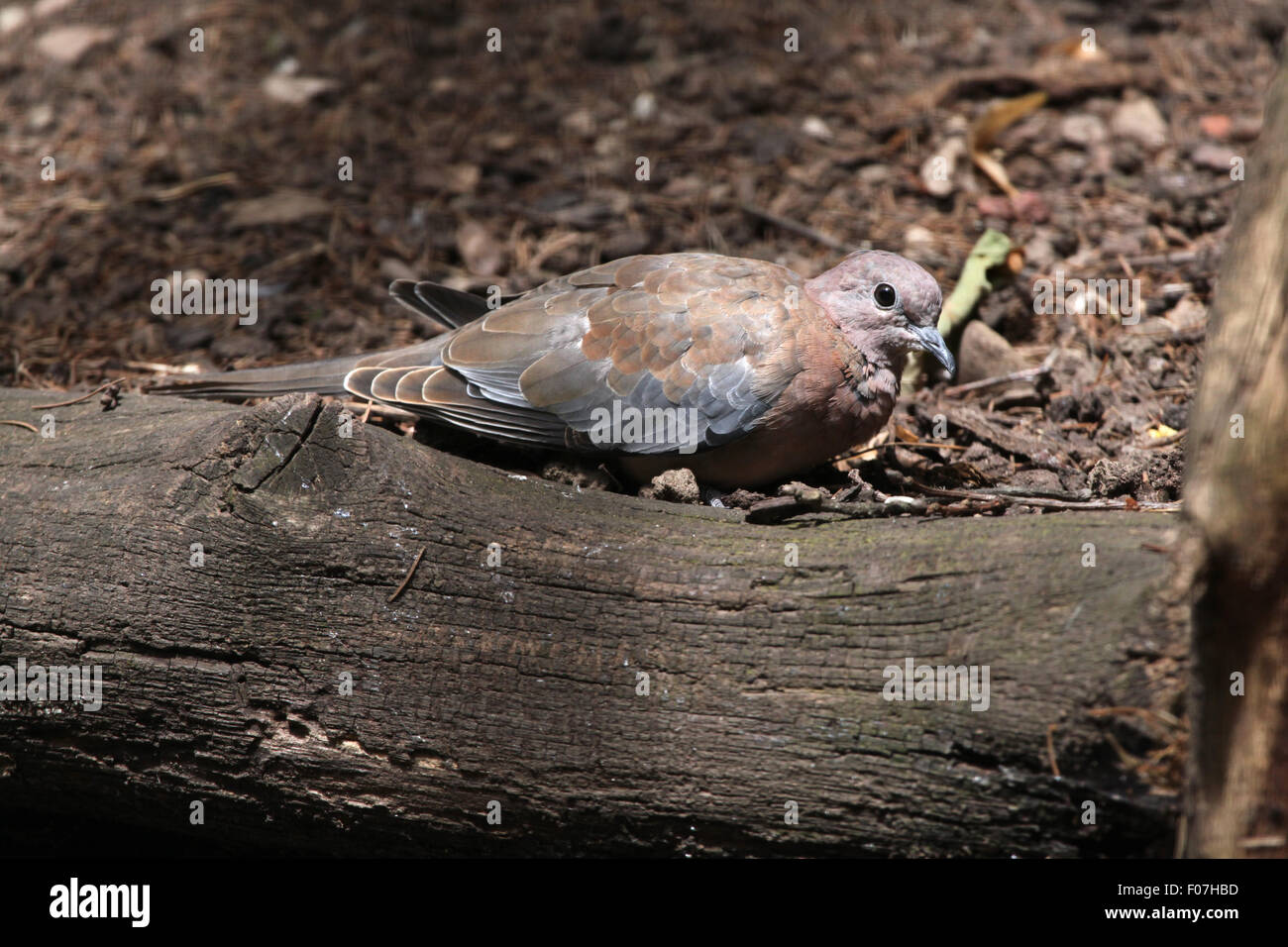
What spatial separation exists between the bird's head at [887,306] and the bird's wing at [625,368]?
0.18 m

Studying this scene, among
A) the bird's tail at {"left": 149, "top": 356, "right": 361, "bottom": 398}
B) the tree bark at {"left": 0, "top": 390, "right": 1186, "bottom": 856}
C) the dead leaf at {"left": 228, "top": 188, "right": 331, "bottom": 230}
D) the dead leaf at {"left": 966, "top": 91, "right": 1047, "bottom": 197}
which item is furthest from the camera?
the dead leaf at {"left": 228, "top": 188, "right": 331, "bottom": 230}

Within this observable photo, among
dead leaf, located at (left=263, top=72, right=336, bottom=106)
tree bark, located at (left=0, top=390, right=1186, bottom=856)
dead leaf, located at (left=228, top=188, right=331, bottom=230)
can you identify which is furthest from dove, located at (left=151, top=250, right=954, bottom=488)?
dead leaf, located at (left=263, top=72, right=336, bottom=106)

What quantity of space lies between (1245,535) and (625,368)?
212 centimetres

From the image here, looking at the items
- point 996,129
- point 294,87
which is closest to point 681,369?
point 996,129

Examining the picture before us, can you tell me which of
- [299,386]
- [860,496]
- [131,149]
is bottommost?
[860,496]

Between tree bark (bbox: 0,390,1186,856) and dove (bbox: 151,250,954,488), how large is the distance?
0.61 m

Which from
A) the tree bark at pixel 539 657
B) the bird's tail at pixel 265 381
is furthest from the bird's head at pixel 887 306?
the bird's tail at pixel 265 381

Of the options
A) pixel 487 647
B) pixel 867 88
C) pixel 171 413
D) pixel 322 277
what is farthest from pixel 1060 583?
pixel 867 88

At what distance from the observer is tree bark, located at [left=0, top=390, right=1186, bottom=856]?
2.48 meters

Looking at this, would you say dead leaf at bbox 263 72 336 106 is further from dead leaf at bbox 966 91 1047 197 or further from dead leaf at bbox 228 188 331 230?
dead leaf at bbox 966 91 1047 197

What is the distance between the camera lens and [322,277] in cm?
540

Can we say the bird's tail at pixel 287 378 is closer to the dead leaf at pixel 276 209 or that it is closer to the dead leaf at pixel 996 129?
the dead leaf at pixel 276 209

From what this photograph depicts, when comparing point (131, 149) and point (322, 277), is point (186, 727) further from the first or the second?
point (131, 149)
